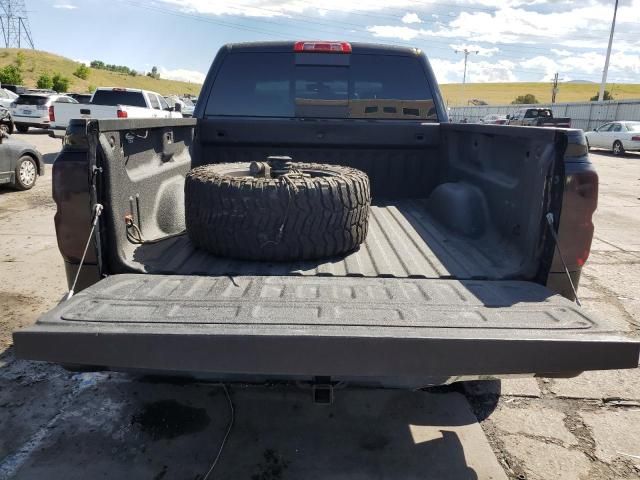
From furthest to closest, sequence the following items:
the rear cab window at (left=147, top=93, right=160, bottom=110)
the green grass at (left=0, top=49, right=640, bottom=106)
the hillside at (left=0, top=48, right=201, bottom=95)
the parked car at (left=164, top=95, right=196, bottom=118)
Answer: the green grass at (left=0, top=49, right=640, bottom=106) → the hillside at (left=0, top=48, right=201, bottom=95) → the rear cab window at (left=147, top=93, right=160, bottom=110) → the parked car at (left=164, top=95, right=196, bottom=118)

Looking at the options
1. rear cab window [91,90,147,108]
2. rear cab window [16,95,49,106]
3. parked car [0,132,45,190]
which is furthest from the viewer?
rear cab window [16,95,49,106]

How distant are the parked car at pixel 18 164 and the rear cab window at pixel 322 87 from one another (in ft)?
24.2

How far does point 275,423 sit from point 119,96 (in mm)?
15948

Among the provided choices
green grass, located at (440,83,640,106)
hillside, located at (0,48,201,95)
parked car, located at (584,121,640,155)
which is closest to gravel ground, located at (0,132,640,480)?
parked car, located at (584,121,640,155)

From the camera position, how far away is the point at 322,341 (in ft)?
5.74

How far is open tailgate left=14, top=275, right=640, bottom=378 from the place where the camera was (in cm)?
175

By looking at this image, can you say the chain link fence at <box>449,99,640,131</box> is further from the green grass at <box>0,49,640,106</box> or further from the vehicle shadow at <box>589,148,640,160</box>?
the green grass at <box>0,49,640,106</box>

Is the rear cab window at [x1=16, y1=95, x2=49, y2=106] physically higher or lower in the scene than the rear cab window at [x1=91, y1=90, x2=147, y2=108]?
lower

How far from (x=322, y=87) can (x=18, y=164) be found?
8079 mm

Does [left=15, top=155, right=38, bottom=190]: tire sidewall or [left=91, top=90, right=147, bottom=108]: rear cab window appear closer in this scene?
[left=15, top=155, right=38, bottom=190]: tire sidewall

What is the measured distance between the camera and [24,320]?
4188 millimetres

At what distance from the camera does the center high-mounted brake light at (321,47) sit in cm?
406

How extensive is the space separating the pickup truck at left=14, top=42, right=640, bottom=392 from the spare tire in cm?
10

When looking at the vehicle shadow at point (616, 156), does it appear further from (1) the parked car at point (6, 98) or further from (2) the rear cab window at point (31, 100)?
(1) the parked car at point (6, 98)
